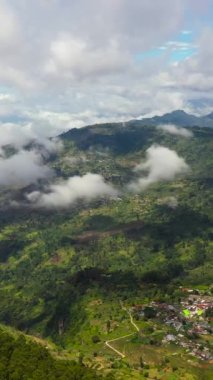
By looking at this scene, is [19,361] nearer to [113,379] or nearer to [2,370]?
[2,370]

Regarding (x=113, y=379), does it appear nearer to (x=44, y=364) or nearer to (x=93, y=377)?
(x=93, y=377)

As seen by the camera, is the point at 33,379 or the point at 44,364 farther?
the point at 44,364

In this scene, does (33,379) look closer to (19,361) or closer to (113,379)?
(19,361)

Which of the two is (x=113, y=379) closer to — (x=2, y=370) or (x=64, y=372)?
(x=64, y=372)

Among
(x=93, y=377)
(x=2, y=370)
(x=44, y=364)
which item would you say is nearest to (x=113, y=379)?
(x=93, y=377)

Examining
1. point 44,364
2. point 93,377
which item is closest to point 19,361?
point 44,364

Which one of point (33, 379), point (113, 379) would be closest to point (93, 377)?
point (113, 379)

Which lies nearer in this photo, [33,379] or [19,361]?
[33,379]
